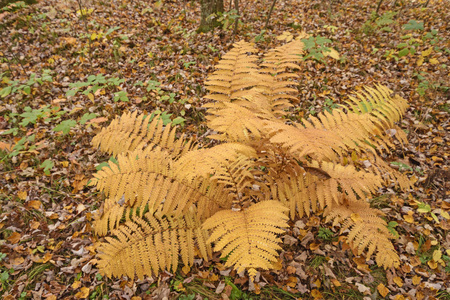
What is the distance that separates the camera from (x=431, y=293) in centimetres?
245

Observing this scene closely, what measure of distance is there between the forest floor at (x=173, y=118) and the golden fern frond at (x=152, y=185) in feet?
2.94

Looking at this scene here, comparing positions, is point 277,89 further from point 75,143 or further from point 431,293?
point 75,143

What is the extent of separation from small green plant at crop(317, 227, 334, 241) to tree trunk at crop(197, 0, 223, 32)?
5.42 metres

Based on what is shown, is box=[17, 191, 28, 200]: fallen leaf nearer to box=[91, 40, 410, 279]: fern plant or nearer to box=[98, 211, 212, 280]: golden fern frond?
box=[91, 40, 410, 279]: fern plant

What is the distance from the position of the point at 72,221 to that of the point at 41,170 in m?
1.08

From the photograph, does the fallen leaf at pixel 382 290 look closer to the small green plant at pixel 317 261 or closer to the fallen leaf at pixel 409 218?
the small green plant at pixel 317 261

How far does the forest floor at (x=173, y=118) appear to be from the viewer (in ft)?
8.38

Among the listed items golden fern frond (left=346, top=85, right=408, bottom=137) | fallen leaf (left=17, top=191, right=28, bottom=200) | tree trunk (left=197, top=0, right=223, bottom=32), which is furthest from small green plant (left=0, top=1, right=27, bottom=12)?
golden fern frond (left=346, top=85, right=408, bottom=137)

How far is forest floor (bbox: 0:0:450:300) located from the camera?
2.55 metres

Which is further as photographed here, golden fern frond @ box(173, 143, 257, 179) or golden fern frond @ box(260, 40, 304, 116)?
golden fern frond @ box(260, 40, 304, 116)

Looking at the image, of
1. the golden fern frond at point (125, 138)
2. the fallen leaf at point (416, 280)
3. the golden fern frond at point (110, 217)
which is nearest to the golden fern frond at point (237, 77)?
the golden fern frond at point (125, 138)

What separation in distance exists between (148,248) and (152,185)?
0.49 m

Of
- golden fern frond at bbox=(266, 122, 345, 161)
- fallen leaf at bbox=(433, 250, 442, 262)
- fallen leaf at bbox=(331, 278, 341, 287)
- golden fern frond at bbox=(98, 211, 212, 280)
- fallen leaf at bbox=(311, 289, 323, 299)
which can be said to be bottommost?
fallen leaf at bbox=(311, 289, 323, 299)

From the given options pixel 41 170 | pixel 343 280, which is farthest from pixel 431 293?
pixel 41 170
